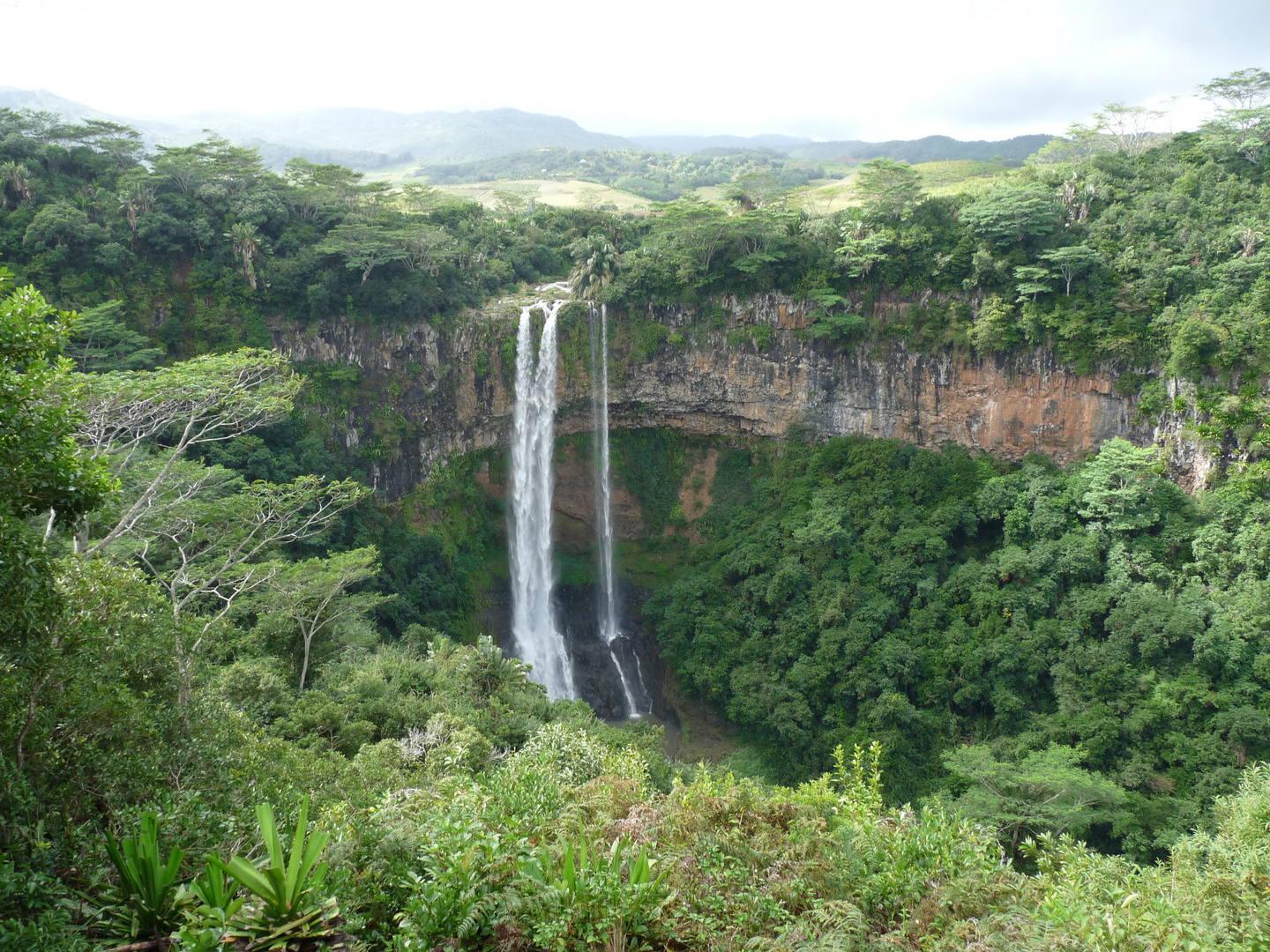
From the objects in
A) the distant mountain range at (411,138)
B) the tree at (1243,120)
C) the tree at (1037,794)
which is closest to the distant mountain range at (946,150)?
the distant mountain range at (411,138)

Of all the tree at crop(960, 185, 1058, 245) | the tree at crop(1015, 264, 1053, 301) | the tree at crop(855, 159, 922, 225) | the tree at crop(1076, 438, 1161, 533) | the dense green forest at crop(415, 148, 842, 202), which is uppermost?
the dense green forest at crop(415, 148, 842, 202)

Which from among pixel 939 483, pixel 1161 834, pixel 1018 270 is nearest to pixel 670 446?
pixel 939 483

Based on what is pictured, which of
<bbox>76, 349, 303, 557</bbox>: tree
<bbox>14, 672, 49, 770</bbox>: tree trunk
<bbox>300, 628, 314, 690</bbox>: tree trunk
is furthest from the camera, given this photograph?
<bbox>300, 628, 314, 690</bbox>: tree trunk

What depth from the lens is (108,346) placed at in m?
19.6

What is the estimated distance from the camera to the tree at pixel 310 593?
45.3ft

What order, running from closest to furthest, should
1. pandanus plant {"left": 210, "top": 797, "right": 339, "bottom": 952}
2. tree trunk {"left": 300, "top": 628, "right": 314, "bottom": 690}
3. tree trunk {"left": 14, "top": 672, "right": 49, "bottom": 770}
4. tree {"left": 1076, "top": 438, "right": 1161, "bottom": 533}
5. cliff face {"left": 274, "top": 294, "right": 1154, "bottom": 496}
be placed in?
pandanus plant {"left": 210, "top": 797, "right": 339, "bottom": 952} → tree trunk {"left": 14, "top": 672, "right": 49, "bottom": 770} → tree trunk {"left": 300, "top": 628, "right": 314, "bottom": 690} → tree {"left": 1076, "top": 438, "right": 1161, "bottom": 533} → cliff face {"left": 274, "top": 294, "right": 1154, "bottom": 496}

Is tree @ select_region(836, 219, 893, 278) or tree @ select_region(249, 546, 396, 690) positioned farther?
tree @ select_region(836, 219, 893, 278)

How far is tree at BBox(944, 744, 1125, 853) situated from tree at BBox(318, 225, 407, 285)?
2213 centimetres

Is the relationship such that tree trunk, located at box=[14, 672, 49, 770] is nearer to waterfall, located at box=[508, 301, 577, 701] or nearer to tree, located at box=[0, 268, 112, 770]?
tree, located at box=[0, 268, 112, 770]

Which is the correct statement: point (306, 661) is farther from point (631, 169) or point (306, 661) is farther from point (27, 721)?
point (631, 169)

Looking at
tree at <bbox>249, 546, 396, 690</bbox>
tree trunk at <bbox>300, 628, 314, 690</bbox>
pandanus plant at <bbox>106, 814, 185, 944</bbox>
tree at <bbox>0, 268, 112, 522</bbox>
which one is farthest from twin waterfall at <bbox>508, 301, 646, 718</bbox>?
pandanus plant at <bbox>106, 814, 185, 944</bbox>

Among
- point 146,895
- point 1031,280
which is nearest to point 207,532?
point 146,895

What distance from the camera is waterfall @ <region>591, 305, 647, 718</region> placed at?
26719 millimetres

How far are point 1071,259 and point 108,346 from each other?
2782cm
